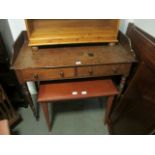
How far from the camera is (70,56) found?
118 cm

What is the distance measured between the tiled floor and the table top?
30.9 inches

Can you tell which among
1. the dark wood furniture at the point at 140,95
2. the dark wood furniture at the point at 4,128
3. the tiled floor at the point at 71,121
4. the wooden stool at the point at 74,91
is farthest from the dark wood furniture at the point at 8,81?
the dark wood furniture at the point at 140,95

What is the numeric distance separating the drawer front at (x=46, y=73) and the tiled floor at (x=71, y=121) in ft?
2.17

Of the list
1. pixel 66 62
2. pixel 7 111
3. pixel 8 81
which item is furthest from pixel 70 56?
pixel 7 111

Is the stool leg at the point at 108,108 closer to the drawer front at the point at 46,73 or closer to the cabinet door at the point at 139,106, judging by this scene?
the cabinet door at the point at 139,106

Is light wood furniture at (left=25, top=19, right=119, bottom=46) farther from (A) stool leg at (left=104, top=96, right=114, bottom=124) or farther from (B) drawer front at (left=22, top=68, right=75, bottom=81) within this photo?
(A) stool leg at (left=104, top=96, right=114, bottom=124)

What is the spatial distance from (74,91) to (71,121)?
53 cm

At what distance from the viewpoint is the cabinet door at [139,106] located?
910 millimetres

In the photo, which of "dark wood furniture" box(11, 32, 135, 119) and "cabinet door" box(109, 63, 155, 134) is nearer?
"cabinet door" box(109, 63, 155, 134)

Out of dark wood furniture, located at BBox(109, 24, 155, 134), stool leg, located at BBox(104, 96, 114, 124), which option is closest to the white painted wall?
dark wood furniture, located at BBox(109, 24, 155, 134)

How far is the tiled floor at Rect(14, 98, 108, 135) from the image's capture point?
149cm
